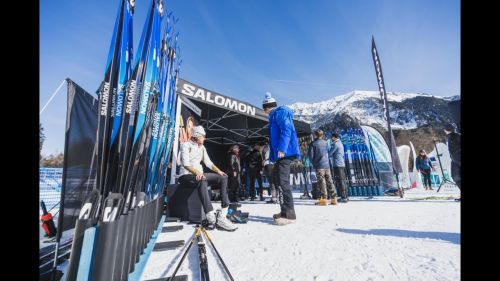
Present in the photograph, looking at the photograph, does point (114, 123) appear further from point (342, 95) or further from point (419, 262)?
point (342, 95)

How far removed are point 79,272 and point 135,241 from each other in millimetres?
706

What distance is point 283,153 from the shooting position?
136 inches

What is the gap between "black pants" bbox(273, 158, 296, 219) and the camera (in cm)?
341

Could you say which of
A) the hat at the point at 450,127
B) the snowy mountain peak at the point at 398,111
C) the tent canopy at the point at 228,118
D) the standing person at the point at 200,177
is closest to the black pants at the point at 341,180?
the tent canopy at the point at 228,118

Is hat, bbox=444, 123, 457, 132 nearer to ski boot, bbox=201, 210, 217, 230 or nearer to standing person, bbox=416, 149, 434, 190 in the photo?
ski boot, bbox=201, 210, 217, 230

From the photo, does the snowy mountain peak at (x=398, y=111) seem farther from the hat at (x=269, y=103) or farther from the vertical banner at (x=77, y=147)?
the vertical banner at (x=77, y=147)

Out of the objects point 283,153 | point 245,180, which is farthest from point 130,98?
point 245,180

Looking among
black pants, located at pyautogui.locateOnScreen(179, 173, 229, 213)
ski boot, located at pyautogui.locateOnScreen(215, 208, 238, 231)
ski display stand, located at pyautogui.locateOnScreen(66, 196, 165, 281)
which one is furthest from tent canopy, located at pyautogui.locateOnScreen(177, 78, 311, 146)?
ski display stand, located at pyautogui.locateOnScreen(66, 196, 165, 281)

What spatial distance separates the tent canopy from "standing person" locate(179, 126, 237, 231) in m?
3.00

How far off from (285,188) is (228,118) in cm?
729

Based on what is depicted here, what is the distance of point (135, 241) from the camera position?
1.69 metres

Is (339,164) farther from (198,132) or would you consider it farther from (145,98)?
(145,98)
